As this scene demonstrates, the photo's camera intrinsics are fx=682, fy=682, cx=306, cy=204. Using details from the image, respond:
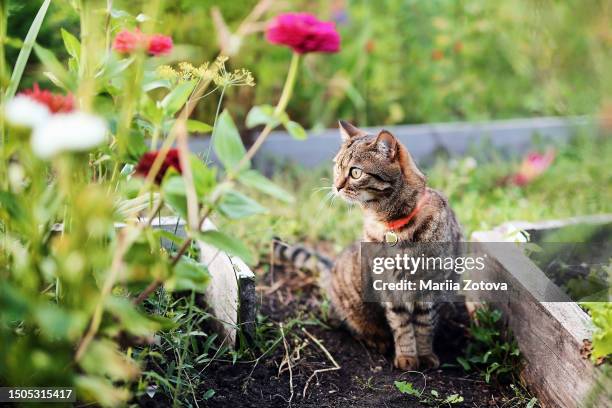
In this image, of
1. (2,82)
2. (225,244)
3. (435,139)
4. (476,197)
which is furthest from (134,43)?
(435,139)

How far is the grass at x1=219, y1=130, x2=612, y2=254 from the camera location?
9.70ft

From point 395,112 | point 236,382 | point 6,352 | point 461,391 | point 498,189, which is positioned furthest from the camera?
point 395,112

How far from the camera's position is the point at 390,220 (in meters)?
2.17

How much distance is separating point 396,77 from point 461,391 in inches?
104

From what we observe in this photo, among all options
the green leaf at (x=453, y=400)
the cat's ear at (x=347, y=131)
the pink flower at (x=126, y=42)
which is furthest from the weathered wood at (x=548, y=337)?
the pink flower at (x=126, y=42)

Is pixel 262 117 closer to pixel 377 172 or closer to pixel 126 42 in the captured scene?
pixel 126 42

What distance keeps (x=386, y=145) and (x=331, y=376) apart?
28.9 inches

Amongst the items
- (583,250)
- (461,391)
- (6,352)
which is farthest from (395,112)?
(6,352)

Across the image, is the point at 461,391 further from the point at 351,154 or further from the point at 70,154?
the point at 70,154

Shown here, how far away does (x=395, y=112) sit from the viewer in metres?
4.16

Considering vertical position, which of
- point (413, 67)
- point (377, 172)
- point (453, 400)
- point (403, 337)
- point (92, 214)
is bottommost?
point (453, 400)

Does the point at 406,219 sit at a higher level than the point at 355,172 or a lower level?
lower

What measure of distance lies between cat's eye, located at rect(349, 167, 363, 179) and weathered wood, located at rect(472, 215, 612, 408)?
55cm

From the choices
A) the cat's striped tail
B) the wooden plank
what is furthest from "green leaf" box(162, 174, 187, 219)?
the wooden plank
